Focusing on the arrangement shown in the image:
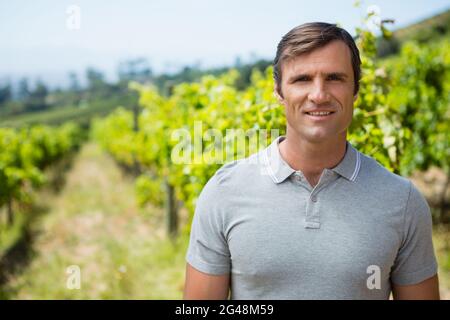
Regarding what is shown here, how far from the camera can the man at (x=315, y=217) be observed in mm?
1379

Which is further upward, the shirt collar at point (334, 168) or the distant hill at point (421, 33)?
the distant hill at point (421, 33)

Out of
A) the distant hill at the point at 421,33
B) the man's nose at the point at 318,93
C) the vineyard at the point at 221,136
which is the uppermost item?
the distant hill at the point at 421,33

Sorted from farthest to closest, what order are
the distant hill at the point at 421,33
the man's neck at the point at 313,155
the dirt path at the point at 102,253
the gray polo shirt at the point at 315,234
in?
the distant hill at the point at 421,33, the dirt path at the point at 102,253, the man's neck at the point at 313,155, the gray polo shirt at the point at 315,234

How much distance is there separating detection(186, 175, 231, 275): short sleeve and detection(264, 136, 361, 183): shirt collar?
0.20m

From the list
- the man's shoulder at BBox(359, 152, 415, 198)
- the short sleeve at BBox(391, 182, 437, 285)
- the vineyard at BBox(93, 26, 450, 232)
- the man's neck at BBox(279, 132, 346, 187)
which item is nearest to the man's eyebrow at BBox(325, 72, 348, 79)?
the man's neck at BBox(279, 132, 346, 187)

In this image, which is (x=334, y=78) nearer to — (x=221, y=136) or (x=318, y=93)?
(x=318, y=93)

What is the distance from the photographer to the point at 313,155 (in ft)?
4.87

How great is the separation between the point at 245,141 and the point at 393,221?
151 centimetres

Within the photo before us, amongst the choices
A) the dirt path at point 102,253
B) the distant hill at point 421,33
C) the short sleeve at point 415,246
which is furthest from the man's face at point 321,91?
the distant hill at point 421,33

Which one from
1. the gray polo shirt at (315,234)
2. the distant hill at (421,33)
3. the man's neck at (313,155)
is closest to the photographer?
the gray polo shirt at (315,234)

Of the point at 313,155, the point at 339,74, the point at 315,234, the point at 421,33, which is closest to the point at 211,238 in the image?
the point at 315,234

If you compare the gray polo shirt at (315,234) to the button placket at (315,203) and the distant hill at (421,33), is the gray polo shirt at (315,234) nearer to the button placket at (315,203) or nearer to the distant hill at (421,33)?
the button placket at (315,203)

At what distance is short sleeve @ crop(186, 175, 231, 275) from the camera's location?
1.45 metres

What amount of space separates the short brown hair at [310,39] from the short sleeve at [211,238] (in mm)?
525
